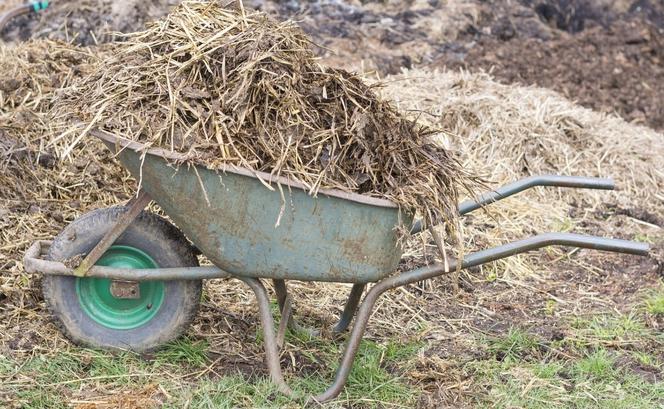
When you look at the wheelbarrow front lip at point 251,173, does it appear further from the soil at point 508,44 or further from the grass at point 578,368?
the soil at point 508,44

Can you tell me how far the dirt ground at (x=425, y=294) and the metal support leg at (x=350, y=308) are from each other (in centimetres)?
7

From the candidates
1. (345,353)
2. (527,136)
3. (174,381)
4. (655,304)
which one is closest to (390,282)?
(345,353)

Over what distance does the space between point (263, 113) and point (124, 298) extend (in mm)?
940

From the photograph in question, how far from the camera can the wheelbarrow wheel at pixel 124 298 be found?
3.75 m

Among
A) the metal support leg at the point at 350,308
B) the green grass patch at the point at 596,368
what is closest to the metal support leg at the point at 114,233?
the metal support leg at the point at 350,308

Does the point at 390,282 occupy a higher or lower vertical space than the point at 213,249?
lower

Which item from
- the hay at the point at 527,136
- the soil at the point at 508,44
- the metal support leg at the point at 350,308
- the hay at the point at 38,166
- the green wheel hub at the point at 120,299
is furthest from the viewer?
the soil at the point at 508,44

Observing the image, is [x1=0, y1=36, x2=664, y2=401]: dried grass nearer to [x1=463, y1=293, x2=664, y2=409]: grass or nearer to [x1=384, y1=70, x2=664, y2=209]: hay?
[x1=384, y1=70, x2=664, y2=209]: hay

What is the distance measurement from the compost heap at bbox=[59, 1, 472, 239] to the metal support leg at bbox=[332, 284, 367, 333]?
56 centimetres

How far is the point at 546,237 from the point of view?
3.57m

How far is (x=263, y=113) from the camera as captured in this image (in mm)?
3549

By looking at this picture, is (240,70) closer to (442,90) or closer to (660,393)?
(660,393)

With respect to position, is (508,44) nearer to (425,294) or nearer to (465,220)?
(465,220)

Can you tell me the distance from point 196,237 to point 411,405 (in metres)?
1.02
